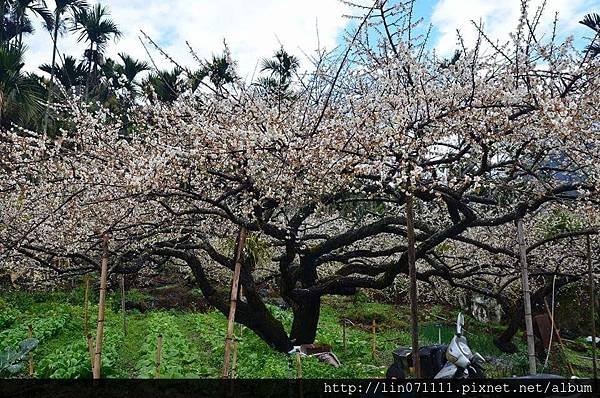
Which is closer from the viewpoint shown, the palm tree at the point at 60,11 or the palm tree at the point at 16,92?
the palm tree at the point at 16,92

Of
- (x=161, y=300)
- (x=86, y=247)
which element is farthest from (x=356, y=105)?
(x=161, y=300)

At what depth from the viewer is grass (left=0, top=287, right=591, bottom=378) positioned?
632 centimetres

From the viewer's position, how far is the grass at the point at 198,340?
632 centimetres

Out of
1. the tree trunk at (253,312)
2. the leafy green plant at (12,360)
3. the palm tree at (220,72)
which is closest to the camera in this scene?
the palm tree at (220,72)

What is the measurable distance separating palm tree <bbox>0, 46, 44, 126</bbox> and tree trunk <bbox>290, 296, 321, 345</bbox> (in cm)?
946

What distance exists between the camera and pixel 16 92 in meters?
13.6

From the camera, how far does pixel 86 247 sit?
6703 mm

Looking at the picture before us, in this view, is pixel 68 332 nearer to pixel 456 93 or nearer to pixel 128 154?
pixel 128 154

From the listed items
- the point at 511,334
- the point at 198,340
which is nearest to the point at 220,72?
the point at 198,340

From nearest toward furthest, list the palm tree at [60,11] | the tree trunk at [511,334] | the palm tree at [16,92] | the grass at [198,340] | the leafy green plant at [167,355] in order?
the leafy green plant at [167,355]
the grass at [198,340]
the tree trunk at [511,334]
the palm tree at [16,92]
the palm tree at [60,11]

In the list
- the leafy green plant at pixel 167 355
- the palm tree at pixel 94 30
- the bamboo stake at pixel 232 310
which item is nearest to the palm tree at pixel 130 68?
the palm tree at pixel 94 30

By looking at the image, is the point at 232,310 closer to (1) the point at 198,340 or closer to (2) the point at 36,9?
(1) the point at 198,340

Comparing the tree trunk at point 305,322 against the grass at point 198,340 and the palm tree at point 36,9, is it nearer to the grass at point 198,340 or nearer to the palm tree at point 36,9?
the grass at point 198,340

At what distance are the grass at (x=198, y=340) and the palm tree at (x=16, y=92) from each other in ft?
16.5
